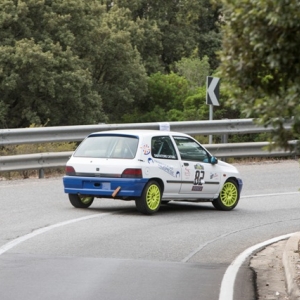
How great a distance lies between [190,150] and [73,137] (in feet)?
17.8

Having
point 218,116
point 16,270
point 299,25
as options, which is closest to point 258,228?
point 16,270

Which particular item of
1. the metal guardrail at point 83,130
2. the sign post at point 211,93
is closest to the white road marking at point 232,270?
the metal guardrail at point 83,130

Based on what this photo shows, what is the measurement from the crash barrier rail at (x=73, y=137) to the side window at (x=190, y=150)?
185cm

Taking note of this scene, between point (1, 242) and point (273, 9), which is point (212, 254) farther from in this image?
point (273, 9)

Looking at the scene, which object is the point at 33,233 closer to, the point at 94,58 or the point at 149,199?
the point at 149,199

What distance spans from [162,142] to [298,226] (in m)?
2.74

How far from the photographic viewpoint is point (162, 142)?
17.0m

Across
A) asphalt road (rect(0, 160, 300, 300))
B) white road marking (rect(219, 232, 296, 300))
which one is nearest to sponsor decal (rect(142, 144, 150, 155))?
asphalt road (rect(0, 160, 300, 300))

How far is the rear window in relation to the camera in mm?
16469

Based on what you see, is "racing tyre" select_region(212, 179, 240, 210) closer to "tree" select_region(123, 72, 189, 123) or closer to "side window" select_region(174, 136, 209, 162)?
"side window" select_region(174, 136, 209, 162)

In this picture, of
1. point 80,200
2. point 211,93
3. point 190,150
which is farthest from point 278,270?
point 211,93

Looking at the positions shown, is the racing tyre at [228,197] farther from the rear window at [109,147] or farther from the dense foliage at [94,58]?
the dense foliage at [94,58]

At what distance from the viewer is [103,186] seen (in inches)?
641

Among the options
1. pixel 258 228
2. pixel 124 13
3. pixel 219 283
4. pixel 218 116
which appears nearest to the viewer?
pixel 219 283
